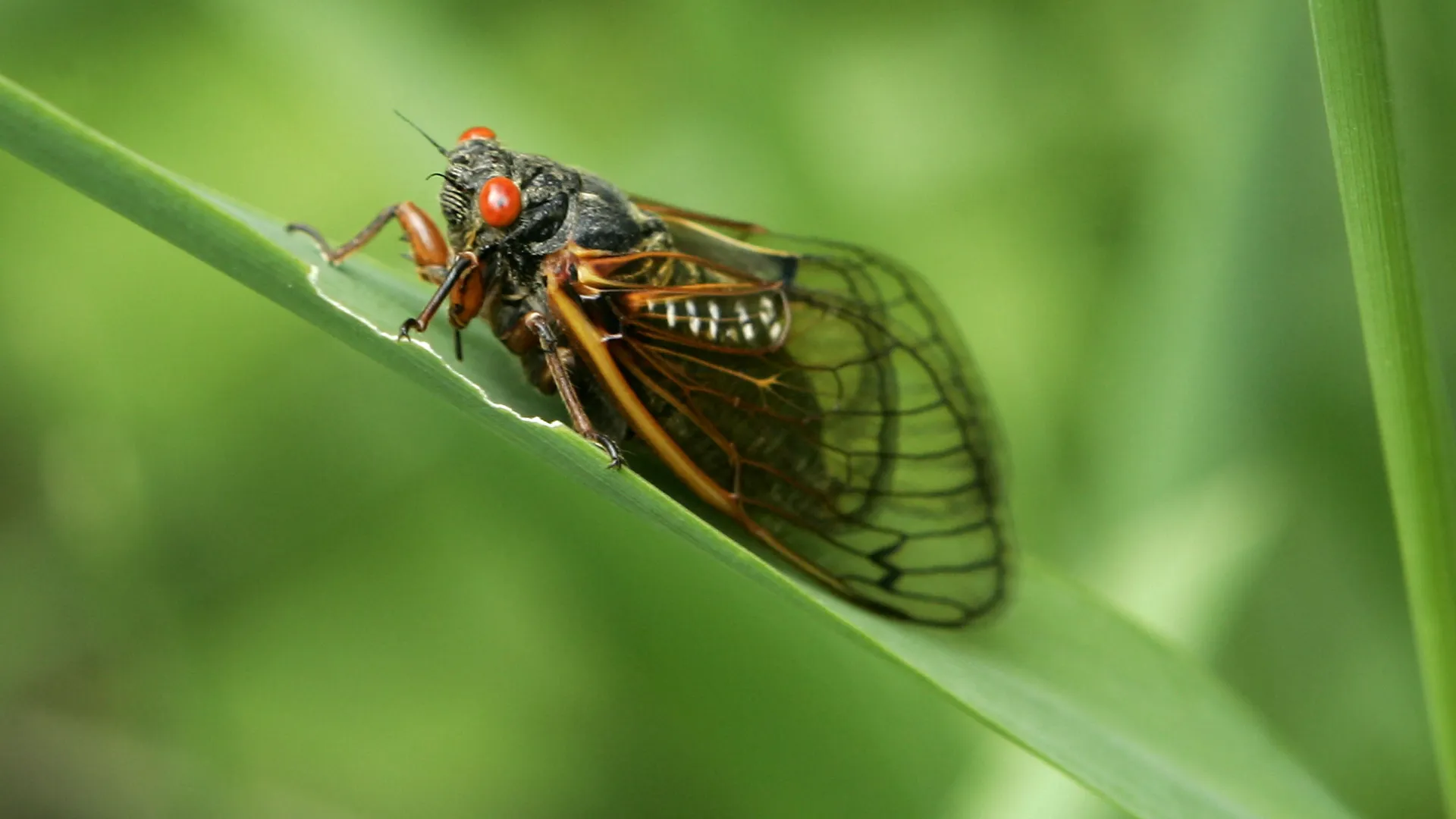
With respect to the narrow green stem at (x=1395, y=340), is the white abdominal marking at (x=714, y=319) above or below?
below

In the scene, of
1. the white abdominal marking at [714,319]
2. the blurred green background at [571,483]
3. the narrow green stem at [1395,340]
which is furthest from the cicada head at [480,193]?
the narrow green stem at [1395,340]

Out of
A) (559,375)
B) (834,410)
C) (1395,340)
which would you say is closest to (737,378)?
(834,410)

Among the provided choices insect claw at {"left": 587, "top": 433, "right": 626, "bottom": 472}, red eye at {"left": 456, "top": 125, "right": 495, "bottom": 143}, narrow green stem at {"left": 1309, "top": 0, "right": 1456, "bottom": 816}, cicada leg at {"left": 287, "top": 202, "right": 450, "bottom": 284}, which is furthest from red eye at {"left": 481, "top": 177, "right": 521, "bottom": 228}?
narrow green stem at {"left": 1309, "top": 0, "right": 1456, "bottom": 816}

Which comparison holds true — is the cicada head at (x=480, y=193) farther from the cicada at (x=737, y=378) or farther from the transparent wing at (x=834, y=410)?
the transparent wing at (x=834, y=410)

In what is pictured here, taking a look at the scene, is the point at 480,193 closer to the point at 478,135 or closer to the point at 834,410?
the point at 478,135

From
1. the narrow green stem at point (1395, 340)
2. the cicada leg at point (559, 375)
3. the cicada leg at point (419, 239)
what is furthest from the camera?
the cicada leg at point (419, 239)

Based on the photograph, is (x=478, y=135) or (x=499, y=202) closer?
(x=499, y=202)

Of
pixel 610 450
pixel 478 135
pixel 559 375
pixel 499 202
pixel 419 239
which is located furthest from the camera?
pixel 478 135

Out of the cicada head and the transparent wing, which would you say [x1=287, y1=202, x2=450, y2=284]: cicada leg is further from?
the transparent wing
